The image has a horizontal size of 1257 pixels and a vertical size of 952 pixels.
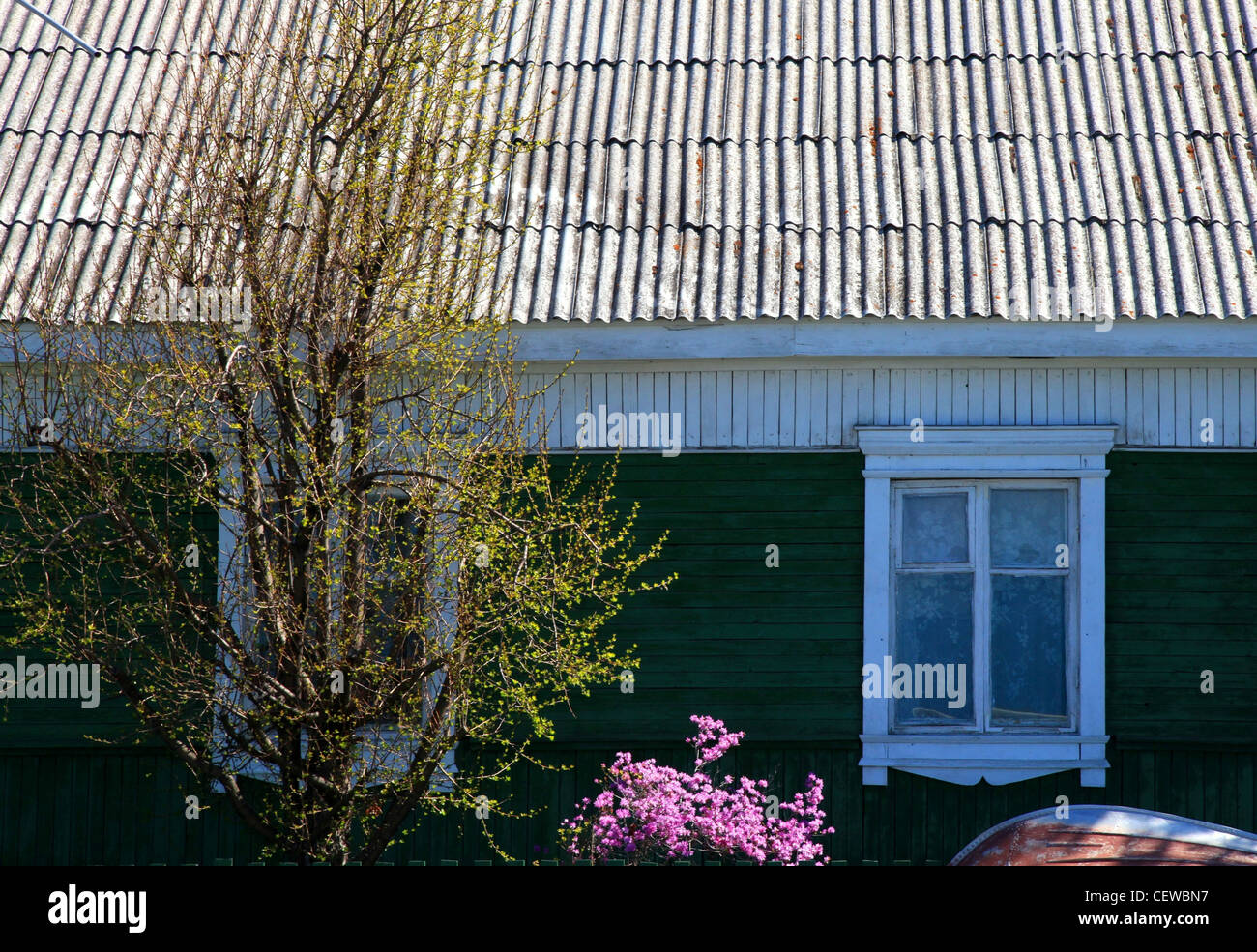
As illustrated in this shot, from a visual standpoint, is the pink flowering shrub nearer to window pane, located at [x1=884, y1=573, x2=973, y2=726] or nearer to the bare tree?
window pane, located at [x1=884, y1=573, x2=973, y2=726]

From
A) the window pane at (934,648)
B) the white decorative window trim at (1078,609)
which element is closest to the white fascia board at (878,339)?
the white decorative window trim at (1078,609)

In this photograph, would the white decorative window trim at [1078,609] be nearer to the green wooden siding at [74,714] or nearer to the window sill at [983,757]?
the window sill at [983,757]

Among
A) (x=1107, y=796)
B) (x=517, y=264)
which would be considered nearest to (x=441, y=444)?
(x=517, y=264)

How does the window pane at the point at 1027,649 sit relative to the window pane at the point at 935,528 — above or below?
below

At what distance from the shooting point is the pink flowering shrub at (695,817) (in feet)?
21.7

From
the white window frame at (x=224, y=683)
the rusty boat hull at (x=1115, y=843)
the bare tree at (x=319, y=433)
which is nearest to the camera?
the rusty boat hull at (x=1115, y=843)

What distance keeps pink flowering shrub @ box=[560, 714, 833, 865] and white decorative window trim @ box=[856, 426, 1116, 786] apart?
572 millimetres


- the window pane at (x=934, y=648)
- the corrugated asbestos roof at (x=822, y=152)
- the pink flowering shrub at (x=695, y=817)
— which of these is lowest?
the pink flowering shrub at (x=695, y=817)

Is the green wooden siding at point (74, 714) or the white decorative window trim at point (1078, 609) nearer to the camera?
the white decorative window trim at point (1078, 609)

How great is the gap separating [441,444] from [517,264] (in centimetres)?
203

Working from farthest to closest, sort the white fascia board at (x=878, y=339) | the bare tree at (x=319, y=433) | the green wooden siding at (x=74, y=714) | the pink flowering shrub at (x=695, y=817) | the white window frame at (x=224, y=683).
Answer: the green wooden siding at (x=74, y=714)
the white fascia board at (x=878, y=339)
the pink flowering shrub at (x=695, y=817)
the white window frame at (x=224, y=683)
the bare tree at (x=319, y=433)

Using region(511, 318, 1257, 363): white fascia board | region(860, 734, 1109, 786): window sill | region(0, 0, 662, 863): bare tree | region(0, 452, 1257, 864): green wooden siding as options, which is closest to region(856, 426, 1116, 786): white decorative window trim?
region(860, 734, 1109, 786): window sill

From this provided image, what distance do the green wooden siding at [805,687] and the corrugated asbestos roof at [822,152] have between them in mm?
1092
